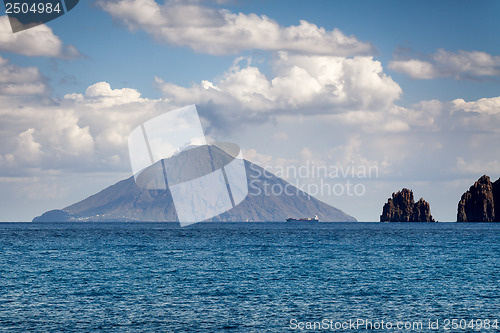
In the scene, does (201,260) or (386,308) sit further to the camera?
(201,260)

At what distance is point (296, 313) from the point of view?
3988 centimetres

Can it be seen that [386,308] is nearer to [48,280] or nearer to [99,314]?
[99,314]

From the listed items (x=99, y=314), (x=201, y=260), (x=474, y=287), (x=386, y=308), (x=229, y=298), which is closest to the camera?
(x=99, y=314)

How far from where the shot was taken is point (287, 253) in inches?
3637

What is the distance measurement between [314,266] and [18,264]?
37510mm

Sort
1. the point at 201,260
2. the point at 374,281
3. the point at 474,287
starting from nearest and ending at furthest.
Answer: the point at 474,287
the point at 374,281
the point at 201,260

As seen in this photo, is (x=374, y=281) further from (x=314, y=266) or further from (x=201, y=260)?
(x=201, y=260)

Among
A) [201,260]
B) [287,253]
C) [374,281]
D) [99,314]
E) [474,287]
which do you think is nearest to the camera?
[99,314]

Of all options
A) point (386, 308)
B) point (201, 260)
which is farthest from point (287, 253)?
point (386, 308)

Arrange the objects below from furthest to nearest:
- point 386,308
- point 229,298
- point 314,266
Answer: point 314,266
point 229,298
point 386,308

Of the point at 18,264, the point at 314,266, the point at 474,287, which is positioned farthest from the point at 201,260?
the point at 474,287

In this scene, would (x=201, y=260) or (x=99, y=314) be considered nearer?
(x=99, y=314)

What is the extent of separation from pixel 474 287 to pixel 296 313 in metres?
21.6

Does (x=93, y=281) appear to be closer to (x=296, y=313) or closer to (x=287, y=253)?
(x=296, y=313)
